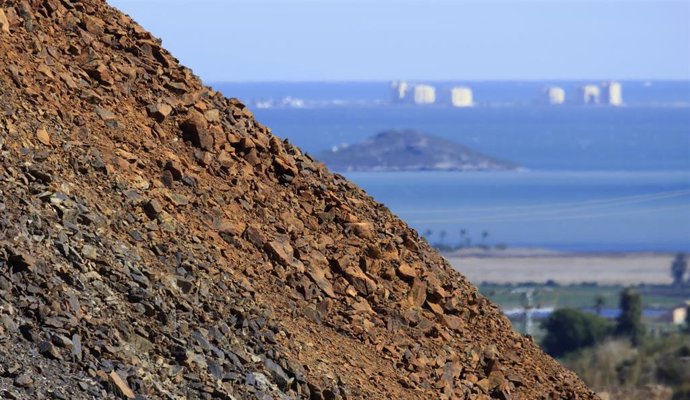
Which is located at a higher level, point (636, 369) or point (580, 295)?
point (580, 295)

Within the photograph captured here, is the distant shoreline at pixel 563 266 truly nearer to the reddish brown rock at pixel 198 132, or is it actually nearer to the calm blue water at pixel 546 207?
the calm blue water at pixel 546 207

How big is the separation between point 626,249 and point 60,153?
354 ft

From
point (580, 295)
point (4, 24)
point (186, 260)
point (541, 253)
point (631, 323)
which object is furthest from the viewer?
point (541, 253)

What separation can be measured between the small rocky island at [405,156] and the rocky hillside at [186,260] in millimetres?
126615

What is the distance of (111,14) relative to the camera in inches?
445

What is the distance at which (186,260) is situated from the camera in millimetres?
9094

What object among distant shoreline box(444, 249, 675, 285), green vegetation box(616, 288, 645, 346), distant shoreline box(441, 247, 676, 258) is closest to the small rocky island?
distant shoreline box(441, 247, 676, 258)

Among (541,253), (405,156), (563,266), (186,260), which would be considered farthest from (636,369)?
(405,156)

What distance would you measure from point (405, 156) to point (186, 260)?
153567mm

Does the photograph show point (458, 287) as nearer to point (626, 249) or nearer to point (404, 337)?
point (404, 337)

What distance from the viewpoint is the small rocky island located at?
144875 mm

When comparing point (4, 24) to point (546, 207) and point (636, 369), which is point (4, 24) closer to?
point (636, 369)

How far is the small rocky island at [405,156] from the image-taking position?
145 meters

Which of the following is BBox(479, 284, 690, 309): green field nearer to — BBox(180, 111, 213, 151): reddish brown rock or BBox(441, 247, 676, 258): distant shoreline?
BBox(441, 247, 676, 258): distant shoreline
